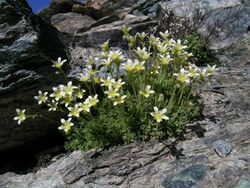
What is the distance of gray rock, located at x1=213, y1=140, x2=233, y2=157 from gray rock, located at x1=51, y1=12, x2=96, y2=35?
20.1 ft

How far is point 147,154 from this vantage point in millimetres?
4398

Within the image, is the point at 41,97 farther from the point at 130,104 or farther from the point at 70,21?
the point at 70,21

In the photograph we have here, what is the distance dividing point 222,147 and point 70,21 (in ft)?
24.2

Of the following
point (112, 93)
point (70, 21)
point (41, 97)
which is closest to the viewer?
point (112, 93)

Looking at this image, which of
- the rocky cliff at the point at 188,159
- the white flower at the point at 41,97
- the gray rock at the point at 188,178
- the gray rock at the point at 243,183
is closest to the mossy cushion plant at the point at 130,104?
the white flower at the point at 41,97

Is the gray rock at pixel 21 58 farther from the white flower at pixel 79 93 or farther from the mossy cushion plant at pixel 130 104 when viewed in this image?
the white flower at pixel 79 93

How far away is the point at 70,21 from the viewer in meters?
10.8

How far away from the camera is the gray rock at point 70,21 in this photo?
10.0 metres

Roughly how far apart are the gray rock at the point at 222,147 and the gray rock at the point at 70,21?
6.13m

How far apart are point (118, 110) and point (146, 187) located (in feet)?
2.98

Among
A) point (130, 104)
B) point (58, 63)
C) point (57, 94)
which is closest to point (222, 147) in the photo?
point (130, 104)

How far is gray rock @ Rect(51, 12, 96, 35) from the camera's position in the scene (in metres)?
10.0

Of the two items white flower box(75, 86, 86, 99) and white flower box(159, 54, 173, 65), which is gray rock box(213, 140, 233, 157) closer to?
white flower box(159, 54, 173, 65)

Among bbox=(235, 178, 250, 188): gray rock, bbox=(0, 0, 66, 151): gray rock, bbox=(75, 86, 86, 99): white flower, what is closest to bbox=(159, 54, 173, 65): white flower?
bbox=(75, 86, 86, 99): white flower
